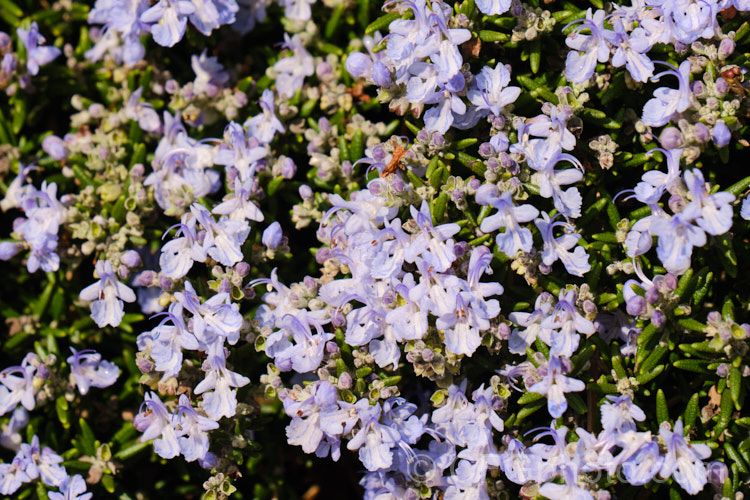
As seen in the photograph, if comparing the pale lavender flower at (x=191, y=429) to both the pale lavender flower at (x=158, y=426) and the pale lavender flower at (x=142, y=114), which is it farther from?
the pale lavender flower at (x=142, y=114)

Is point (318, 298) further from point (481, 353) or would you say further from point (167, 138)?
point (167, 138)

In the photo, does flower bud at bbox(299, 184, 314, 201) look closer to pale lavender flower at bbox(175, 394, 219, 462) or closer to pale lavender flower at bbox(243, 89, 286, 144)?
pale lavender flower at bbox(243, 89, 286, 144)

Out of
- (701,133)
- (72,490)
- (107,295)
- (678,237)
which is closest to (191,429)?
(72,490)

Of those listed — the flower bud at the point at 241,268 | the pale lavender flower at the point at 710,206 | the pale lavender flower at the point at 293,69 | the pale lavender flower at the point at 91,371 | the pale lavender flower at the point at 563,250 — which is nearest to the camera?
the pale lavender flower at the point at 710,206

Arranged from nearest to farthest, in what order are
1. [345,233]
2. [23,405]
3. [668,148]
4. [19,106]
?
1. [668,148]
2. [345,233]
3. [23,405]
4. [19,106]

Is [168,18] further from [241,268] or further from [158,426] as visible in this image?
[158,426]

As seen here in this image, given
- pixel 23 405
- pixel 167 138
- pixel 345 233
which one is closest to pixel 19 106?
pixel 167 138

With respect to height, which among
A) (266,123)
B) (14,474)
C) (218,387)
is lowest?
(14,474)

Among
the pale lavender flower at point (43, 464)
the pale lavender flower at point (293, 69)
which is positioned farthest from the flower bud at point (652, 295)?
the pale lavender flower at point (43, 464)
